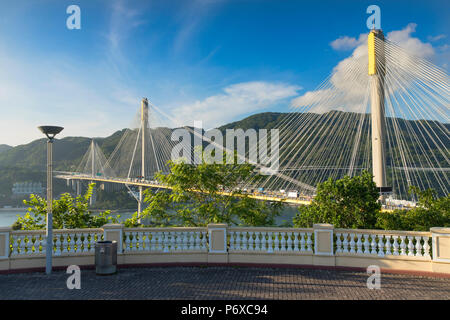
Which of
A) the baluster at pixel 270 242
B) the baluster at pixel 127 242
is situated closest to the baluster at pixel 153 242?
the baluster at pixel 127 242

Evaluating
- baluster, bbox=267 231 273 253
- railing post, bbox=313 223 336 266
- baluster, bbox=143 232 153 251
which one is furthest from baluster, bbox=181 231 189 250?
railing post, bbox=313 223 336 266

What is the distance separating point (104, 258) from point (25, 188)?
86.0m

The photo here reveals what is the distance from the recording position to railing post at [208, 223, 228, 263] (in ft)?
31.5

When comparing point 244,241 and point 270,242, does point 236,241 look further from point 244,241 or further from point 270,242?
point 270,242

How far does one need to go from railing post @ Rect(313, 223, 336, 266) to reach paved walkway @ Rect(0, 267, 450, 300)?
30 cm

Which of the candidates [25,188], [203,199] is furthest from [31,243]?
[25,188]

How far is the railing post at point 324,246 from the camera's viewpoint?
9164mm

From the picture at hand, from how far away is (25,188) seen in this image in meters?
82.3

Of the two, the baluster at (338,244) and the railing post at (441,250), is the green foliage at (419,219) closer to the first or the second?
the railing post at (441,250)

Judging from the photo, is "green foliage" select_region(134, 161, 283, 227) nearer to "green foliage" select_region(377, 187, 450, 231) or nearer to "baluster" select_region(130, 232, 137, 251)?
"baluster" select_region(130, 232, 137, 251)

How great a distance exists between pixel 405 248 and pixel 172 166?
26.8 ft

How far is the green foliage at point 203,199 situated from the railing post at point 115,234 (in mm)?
3210
